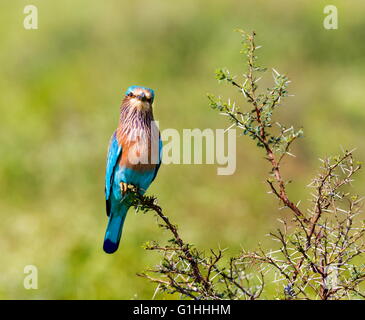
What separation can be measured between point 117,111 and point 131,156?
3.95 m

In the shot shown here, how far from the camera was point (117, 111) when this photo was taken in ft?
28.3

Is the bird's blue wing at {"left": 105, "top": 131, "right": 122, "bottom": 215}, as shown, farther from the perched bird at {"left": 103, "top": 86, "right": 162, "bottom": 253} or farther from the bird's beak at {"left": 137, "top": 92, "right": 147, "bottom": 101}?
the bird's beak at {"left": 137, "top": 92, "right": 147, "bottom": 101}

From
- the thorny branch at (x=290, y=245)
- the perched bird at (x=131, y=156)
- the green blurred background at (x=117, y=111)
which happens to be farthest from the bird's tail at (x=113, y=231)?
the thorny branch at (x=290, y=245)

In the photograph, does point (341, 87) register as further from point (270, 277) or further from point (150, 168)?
point (150, 168)

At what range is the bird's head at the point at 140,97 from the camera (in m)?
4.81

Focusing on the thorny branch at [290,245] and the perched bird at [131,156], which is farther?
the perched bird at [131,156]

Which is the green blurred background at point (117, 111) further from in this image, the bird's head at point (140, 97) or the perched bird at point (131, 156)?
the bird's head at point (140, 97)

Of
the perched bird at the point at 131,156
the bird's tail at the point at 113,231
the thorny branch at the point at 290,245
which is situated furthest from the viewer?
the bird's tail at the point at 113,231

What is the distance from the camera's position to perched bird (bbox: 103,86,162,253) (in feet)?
15.5

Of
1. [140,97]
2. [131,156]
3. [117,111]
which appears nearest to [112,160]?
[131,156]

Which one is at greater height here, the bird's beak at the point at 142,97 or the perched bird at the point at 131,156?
the bird's beak at the point at 142,97

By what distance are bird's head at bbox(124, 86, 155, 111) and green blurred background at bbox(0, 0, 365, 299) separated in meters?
1.25
